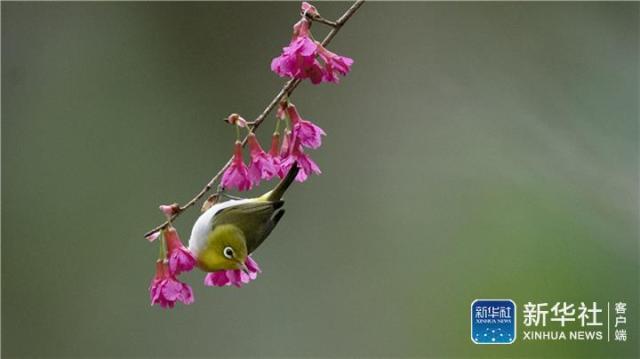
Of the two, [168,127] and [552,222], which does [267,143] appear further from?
[552,222]

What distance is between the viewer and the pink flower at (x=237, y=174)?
1146 mm

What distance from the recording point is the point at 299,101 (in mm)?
2877

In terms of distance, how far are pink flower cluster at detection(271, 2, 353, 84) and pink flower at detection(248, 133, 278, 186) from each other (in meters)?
0.11

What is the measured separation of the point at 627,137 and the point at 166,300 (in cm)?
172

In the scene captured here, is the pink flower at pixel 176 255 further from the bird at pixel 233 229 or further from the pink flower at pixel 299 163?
the pink flower at pixel 299 163

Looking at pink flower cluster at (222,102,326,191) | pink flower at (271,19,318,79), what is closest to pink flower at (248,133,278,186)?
pink flower cluster at (222,102,326,191)

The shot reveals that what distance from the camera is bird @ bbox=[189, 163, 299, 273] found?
1.18 metres

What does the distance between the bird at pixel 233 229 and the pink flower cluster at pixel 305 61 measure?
148 millimetres

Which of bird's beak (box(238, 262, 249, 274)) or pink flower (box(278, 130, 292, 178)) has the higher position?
pink flower (box(278, 130, 292, 178))

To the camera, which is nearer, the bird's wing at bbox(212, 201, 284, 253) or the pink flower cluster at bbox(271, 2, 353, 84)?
the pink flower cluster at bbox(271, 2, 353, 84)

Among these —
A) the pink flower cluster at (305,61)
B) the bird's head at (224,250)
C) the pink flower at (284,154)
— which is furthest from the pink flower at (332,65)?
the bird's head at (224,250)

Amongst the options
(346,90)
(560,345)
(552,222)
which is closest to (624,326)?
(560,345)

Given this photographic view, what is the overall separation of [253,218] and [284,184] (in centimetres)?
7

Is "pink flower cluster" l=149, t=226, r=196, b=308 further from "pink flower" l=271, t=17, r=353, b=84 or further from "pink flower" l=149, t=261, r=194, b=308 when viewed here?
"pink flower" l=271, t=17, r=353, b=84
